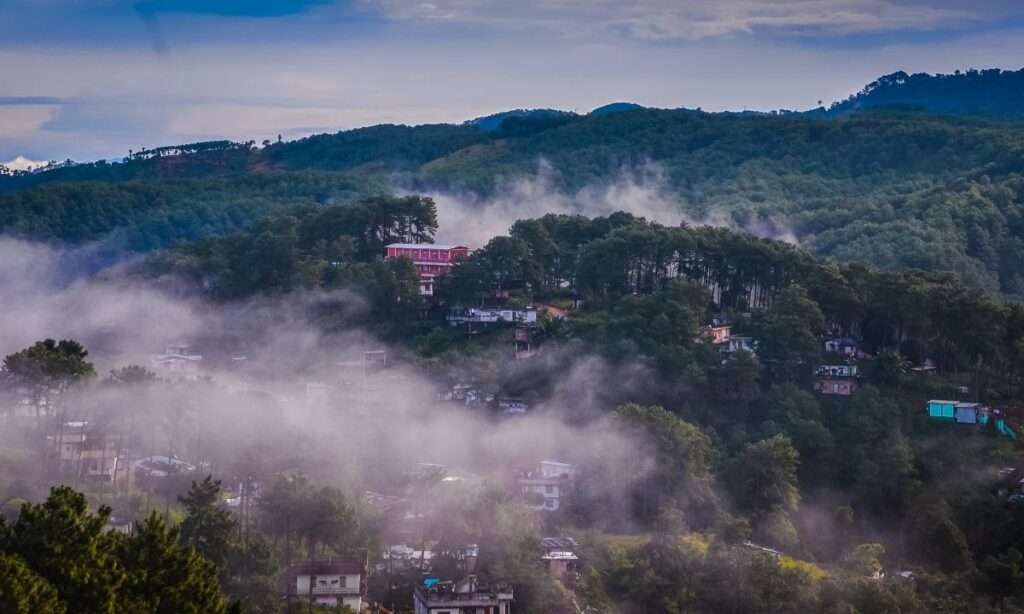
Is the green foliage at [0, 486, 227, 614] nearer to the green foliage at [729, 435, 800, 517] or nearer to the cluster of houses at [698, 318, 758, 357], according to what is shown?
the green foliage at [729, 435, 800, 517]

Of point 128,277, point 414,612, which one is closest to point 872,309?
point 414,612

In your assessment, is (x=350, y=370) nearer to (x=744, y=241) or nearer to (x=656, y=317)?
(x=656, y=317)

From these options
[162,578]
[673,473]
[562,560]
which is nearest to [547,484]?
[673,473]

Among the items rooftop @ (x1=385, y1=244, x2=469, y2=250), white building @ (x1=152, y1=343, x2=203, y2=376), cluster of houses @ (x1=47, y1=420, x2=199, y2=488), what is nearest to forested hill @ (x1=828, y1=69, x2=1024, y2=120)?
rooftop @ (x1=385, y1=244, x2=469, y2=250)

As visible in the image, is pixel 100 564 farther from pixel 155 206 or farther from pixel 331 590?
pixel 155 206

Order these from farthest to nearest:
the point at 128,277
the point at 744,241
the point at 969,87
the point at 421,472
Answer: the point at 969,87 → the point at 128,277 → the point at 744,241 → the point at 421,472

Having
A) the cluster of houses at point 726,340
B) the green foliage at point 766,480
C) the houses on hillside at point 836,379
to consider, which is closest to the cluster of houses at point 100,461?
the green foliage at point 766,480
